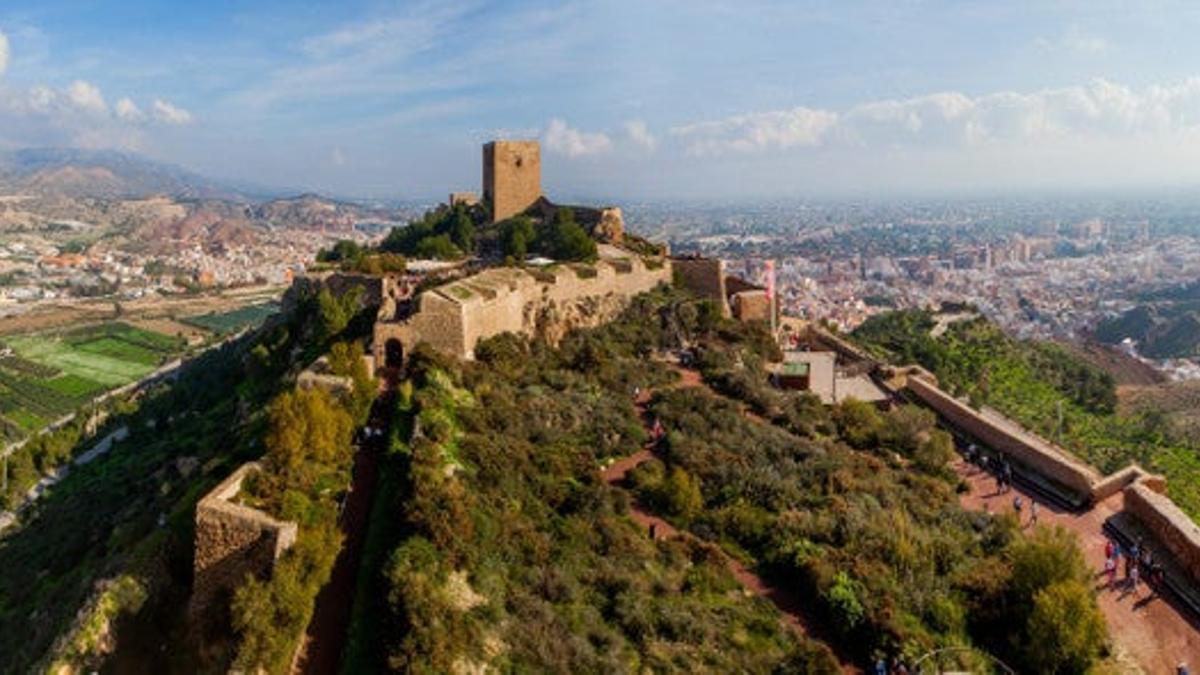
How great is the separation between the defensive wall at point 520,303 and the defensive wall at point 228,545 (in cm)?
732

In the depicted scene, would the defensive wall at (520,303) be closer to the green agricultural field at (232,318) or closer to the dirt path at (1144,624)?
the dirt path at (1144,624)

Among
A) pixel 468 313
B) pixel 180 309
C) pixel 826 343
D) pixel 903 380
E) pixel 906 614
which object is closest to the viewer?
pixel 906 614

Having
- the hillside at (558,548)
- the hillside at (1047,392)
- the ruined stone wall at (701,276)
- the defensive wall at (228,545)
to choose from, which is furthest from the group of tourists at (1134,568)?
the ruined stone wall at (701,276)

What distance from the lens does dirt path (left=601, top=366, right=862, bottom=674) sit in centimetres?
1177

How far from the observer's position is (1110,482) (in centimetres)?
1708

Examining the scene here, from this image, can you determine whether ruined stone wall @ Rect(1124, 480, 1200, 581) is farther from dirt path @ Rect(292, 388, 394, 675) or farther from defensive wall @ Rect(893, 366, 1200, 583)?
dirt path @ Rect(292, 388, 394, 675)

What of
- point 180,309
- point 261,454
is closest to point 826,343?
point 261,454

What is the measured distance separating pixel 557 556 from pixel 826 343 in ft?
65.2

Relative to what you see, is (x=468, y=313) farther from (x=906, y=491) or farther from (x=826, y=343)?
(x=826, y=343)

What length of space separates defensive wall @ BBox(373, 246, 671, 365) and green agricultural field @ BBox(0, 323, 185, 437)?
37.9 meters

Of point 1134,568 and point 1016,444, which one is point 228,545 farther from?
point 1016,444

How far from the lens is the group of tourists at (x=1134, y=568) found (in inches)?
534

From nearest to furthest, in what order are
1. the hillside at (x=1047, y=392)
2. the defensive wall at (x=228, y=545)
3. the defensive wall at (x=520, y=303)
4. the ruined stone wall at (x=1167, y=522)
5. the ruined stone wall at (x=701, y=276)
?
the defensive wall at (x=228, y=545) → the ruined stone wall at (x=1167, y=522) → the defensive wall at (x=520, y=303) → the hillside at (x=1047, y=392) → the ruined stone wall at (x=701, y=276)

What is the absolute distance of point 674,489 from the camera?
48.5ft
